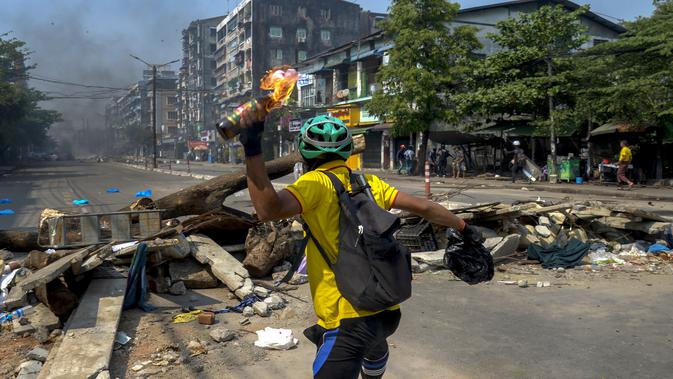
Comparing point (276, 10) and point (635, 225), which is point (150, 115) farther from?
point (635, 225)

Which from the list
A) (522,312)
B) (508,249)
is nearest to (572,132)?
(508,249)

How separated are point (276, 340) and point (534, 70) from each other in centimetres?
2438

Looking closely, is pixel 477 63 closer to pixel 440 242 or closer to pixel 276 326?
pixel 440 242

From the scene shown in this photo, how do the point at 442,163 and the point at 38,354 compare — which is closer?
the point at 38,354

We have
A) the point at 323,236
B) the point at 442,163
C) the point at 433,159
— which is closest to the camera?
the point at 323,236

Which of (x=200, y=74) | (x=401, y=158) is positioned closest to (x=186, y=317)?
(x=401, y=158)

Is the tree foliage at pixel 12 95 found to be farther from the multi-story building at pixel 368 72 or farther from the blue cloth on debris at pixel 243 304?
the blue cloth on debris at pixel 243 304

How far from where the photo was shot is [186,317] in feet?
16.9

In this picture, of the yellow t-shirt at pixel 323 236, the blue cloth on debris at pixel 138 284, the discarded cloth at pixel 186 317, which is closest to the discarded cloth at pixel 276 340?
the discarded cloth at pixel 186 317

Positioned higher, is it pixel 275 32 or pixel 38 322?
pixel 275 32

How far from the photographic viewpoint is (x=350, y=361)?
216 centimetres

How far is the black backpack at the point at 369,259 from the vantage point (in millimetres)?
2100

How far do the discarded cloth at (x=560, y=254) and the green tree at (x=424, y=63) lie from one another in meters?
19.7

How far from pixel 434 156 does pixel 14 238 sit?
84.7ft
